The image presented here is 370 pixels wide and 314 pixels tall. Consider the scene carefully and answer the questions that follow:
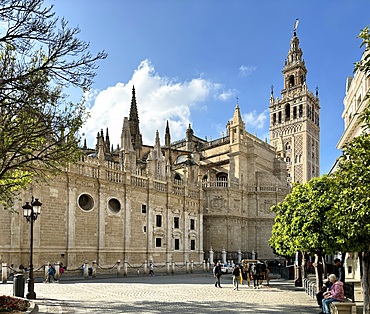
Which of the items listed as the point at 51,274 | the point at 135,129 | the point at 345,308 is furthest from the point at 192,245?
the point at 345,308

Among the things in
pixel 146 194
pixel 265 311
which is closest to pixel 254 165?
pixel 146 194

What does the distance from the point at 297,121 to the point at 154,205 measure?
55.4 m

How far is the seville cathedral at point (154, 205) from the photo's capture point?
28062mm

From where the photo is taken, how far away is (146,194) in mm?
35844

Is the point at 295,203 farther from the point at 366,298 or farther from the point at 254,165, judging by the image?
the point at 254,165

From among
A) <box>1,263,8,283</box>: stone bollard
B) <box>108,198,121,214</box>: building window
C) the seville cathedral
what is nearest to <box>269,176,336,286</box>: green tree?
the seville cathedral

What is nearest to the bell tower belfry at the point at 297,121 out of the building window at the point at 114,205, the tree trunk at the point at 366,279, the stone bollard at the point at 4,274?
the building window at the point at 114,205

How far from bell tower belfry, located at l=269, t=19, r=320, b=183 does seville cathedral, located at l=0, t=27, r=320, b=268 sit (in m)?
18.7

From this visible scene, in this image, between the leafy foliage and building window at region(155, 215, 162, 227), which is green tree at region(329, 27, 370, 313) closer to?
the leafy foliage

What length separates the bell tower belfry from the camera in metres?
83.8

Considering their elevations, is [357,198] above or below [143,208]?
above

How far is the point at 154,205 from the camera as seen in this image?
120 ft

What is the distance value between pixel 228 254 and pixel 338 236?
115 ft

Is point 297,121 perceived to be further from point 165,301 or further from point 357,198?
point 357,198
